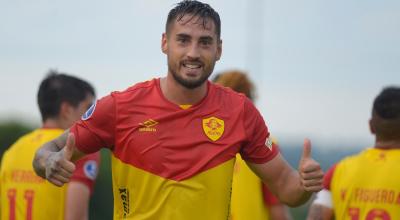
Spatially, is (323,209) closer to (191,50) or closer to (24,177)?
(191,50)

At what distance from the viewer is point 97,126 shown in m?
5.21

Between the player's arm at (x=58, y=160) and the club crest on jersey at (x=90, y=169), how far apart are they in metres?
1.46

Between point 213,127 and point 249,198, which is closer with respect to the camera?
point 213,127

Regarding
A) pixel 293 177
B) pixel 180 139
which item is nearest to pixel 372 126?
pixel 293 177

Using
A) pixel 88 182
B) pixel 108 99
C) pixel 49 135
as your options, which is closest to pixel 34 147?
pixel 49 135

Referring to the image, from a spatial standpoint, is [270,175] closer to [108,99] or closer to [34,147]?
[108,99]

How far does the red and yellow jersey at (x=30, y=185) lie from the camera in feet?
22.5

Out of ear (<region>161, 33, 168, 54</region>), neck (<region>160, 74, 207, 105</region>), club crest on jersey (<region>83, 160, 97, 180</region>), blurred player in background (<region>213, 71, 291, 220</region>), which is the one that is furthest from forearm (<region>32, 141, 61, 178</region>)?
blurred player in background (<region>213, 71, 291, 220</region>)

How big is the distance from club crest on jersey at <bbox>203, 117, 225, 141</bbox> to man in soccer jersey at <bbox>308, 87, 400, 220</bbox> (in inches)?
63.1

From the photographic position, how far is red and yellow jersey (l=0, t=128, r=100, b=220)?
6848 millimetres

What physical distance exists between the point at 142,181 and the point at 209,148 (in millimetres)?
426

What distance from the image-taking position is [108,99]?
523 cm

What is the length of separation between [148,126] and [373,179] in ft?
6.53

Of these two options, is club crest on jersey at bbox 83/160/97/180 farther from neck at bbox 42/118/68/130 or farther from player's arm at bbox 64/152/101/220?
neck at bbox 42/118/68/130
